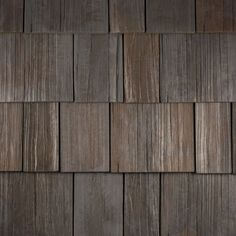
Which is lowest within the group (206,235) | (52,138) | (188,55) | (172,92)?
(206,235)

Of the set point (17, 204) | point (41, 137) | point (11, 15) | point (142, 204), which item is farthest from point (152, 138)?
point (11, 15)

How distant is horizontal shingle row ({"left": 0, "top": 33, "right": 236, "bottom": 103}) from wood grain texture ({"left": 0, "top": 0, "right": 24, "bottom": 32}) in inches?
1.3

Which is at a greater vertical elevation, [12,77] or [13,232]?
[12,77]

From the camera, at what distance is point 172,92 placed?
1460 mm

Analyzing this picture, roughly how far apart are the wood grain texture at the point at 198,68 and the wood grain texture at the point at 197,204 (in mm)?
263

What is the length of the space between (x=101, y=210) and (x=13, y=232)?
29cm

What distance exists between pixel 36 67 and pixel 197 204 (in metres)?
0.69

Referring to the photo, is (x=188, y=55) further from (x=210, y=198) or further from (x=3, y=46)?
(x=3, y=46)

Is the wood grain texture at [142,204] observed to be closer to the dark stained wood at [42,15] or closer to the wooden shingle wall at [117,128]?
the wooden shingle wall at [117,128]

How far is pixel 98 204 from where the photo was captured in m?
1.46

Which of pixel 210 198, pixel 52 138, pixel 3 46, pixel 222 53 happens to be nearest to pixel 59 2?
pixel 3 46

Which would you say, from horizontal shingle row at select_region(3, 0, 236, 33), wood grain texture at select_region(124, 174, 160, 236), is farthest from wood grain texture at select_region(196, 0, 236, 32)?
wood grain texture at select_region(124, 174, 160, 236)

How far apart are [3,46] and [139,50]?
1.47ft

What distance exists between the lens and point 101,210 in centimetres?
146
